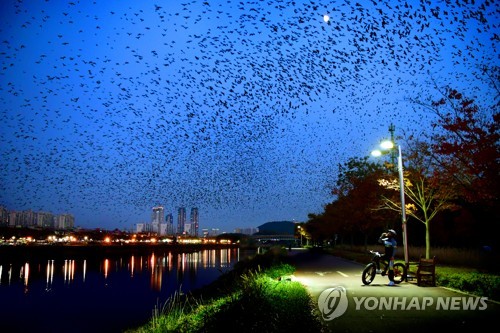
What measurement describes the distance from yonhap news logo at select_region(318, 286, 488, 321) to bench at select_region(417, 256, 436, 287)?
326 cm

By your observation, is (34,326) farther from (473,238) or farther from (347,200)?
(473,238)

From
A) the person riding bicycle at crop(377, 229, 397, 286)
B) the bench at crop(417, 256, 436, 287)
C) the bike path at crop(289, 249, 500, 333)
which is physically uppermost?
the person riding bicycle at crop(377, 229, 397, 286)

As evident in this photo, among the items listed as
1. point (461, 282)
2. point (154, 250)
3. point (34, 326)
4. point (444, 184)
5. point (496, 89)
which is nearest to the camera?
point (461, 282)

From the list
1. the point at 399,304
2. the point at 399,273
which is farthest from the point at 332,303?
the point at 399,273

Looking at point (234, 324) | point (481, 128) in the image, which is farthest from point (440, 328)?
point (481, 128)

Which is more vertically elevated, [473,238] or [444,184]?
[444,184]

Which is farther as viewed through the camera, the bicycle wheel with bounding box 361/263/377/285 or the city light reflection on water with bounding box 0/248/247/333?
the city light reflection on water with bounding box 0/248/247/333

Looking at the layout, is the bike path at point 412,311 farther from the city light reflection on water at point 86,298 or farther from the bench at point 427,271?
the city light reflection on water at point 86,298

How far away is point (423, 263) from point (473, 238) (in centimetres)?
3593

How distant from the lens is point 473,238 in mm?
46812

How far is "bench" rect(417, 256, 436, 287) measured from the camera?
15.7 m

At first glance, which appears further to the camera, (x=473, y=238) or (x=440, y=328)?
(x=473, y=238)

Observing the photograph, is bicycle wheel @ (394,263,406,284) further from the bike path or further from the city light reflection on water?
the city light reflection on water

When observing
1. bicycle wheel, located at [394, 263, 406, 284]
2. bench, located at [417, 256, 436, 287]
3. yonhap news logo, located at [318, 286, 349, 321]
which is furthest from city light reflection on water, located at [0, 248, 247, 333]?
bench, located at [417, 256, 436, 287]
